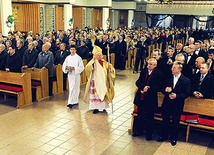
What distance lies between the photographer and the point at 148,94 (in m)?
6.09

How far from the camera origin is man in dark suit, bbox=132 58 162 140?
6082mm

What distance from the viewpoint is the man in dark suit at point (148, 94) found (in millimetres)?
6082

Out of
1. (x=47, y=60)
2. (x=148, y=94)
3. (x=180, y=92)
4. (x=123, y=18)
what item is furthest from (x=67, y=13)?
(x=180, y=92)

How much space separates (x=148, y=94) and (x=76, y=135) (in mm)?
1833

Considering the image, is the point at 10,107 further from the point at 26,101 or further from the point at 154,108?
the point at 154,108

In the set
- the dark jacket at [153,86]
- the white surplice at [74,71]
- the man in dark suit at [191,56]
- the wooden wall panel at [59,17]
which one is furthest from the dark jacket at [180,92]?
the wooden wall panel at [59,17]

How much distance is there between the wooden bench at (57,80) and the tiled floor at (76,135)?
3.87 feet

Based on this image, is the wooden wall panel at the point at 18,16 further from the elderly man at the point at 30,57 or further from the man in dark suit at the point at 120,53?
the elderly man at the point at 30,57

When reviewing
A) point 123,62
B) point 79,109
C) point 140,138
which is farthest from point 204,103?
point 123,62

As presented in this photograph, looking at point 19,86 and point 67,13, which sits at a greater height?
point 67,13

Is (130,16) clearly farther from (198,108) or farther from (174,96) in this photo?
(174,96)

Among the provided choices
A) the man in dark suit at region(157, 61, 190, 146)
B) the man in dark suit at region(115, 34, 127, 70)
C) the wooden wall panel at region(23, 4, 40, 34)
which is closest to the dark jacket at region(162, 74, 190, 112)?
the man in dark suit at region(157, 61, 190, 146)

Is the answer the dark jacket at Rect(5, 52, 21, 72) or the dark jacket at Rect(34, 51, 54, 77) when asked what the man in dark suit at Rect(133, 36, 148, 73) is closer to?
the dark jacket at Rect(34, 51, 54, 77)

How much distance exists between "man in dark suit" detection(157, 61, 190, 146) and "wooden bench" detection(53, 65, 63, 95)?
451 cm
